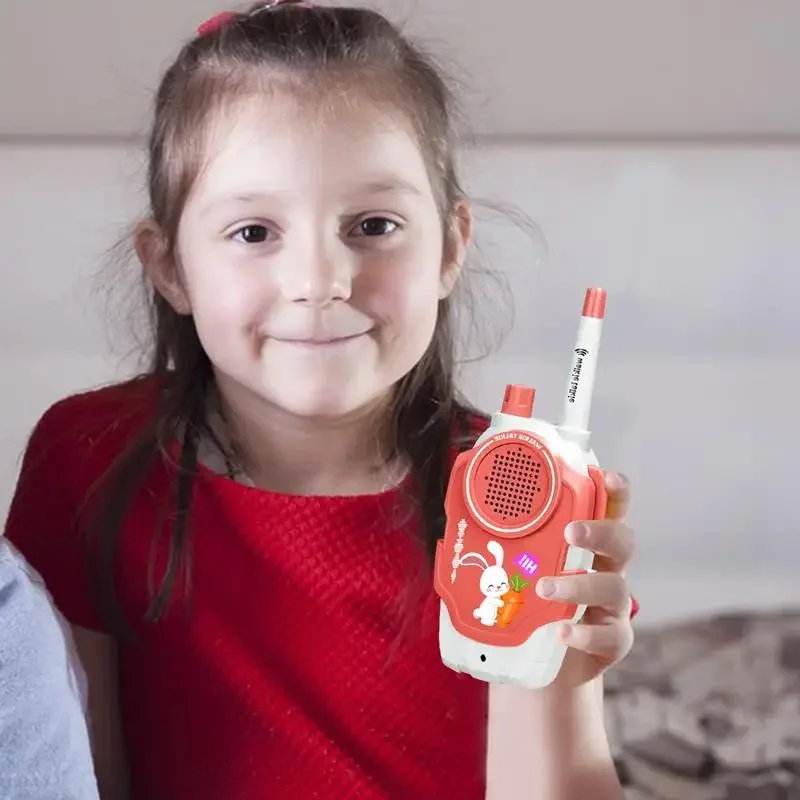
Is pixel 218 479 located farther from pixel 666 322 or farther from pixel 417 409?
pixel 666 322

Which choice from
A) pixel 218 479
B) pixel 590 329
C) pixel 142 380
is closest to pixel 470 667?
pixel 590 329

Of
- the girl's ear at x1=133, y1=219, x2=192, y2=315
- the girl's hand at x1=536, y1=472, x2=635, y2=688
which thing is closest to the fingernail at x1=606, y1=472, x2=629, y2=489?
the girl's hand at x1=536, y1=472, x2=635, y2=688

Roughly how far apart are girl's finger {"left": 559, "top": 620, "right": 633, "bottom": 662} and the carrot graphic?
26 millimetres

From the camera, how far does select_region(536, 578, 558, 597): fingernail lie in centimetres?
51

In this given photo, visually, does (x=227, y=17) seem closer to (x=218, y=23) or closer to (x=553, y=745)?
(x=218, y=23)

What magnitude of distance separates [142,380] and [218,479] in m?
0.12

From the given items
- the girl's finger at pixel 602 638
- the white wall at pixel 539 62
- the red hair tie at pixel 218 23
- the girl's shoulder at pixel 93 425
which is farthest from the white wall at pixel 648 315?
the girl's finger at pixel 602 638

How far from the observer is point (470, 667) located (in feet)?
1.74

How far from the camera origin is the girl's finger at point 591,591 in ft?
1.68

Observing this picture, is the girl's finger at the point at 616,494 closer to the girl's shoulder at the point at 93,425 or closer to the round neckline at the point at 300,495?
the round neckline at the point at 300,495

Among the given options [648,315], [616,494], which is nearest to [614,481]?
[616,494]

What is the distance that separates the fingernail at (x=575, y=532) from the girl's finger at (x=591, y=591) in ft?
0.06

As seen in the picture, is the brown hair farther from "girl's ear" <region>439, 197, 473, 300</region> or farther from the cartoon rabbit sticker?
the cartoon rabbit sticker

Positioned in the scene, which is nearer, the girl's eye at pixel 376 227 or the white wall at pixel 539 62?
the girl's eye at pixel 376 227
